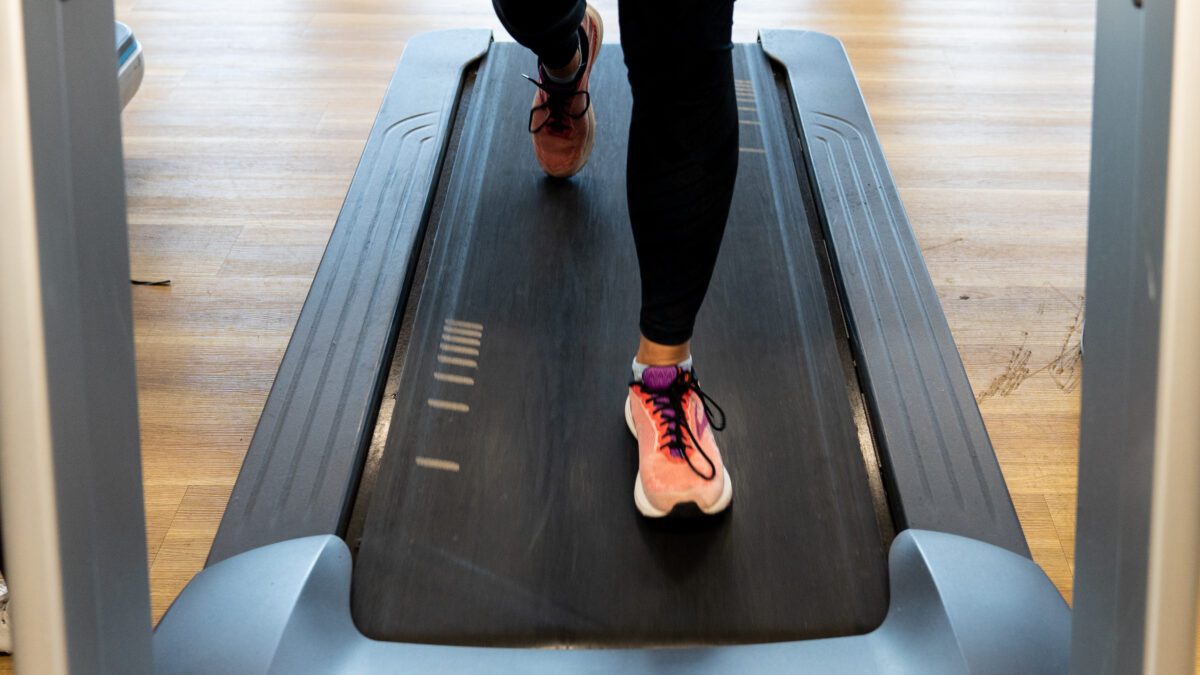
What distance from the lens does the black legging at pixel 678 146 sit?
1.21 m

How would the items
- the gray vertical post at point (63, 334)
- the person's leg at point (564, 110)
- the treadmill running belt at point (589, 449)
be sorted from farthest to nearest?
the person's leg at point (564, 110) < the treadmill running belt at point (589, 449) < the gray vertical post at point (63, 334)

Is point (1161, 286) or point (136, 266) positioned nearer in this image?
point (1161, 286)

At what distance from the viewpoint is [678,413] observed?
1.46 m

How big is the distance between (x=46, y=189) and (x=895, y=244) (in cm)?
146

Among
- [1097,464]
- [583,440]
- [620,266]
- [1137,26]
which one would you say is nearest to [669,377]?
[583,440]

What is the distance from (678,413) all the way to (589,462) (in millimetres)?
149

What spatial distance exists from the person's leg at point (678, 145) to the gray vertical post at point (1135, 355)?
423 mm

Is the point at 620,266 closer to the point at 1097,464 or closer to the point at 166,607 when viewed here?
the point at 166,607

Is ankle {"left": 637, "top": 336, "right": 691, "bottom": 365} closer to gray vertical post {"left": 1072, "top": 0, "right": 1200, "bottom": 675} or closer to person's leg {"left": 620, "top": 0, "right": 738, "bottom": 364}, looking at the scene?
person's leg {"left": 620, "top": 0, "right": 738, "bottom": 364}

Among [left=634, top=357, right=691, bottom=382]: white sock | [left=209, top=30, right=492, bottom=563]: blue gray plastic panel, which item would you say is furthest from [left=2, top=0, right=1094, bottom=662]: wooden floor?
[left=634, top=357, right=691, bottom=382]: white sock

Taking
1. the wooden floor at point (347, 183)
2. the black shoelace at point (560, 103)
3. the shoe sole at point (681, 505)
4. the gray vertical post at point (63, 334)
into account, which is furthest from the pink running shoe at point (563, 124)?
the gray vertical post at point (63, 334)

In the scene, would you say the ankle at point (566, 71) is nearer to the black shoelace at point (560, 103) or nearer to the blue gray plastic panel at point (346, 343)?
the black shoelace at point (560, 103)

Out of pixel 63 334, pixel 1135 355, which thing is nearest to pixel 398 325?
pixel 63 334

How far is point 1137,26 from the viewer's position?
0.86 m
